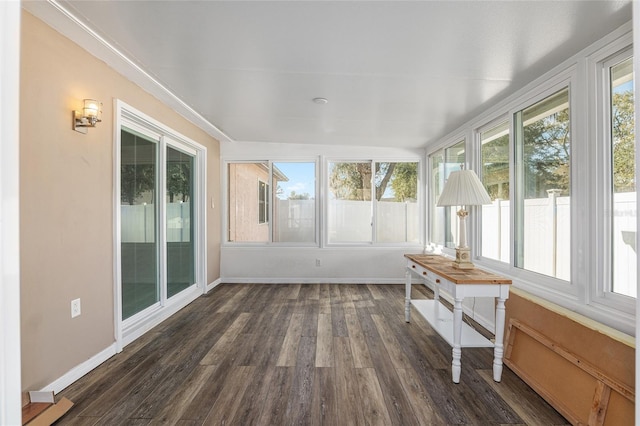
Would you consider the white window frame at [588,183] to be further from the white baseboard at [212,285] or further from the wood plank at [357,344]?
the white baseboard at [212,285]

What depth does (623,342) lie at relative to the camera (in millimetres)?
1519

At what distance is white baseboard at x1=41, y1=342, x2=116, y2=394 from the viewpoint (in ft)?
6.29

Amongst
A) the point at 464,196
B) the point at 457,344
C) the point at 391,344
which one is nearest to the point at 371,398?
the point at 457,344

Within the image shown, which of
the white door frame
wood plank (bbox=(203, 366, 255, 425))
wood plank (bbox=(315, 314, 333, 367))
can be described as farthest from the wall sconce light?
wood plank (bbox=(315, 314, 333, 367))

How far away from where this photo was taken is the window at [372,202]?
4.97m

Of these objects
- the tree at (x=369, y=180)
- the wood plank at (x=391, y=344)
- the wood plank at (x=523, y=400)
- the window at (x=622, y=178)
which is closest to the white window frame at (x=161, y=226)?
the tree at (x=369, y=180)

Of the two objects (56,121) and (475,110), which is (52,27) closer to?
(56,121)

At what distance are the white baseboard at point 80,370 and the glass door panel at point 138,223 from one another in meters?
0.38

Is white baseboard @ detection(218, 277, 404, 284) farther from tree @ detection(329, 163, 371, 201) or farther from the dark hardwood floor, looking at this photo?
the dark hardwood floor

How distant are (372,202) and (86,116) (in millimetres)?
3884

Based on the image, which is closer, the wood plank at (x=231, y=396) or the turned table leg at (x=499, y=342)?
the wood plank at (x=231, y=396)

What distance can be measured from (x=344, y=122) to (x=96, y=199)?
105 inches

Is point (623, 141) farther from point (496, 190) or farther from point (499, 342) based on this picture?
point (499, 342)

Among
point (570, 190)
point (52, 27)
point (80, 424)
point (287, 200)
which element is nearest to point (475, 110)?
point (570, 190)
